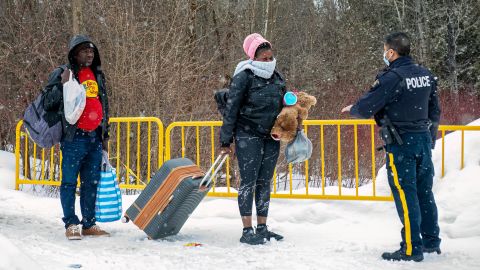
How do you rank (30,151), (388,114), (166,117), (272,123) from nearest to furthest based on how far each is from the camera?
1. (388,114)
2. (272,123)
3. (30,151)
4. (166,117)

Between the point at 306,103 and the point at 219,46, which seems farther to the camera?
the point at 219,46

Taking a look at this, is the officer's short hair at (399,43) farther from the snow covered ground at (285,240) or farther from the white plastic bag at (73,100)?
the white plastic bag at (73,100)

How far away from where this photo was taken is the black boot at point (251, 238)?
609 cm

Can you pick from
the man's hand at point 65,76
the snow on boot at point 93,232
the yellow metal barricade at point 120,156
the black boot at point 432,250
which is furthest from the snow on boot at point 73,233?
the yellow metal barricade at point 120,156

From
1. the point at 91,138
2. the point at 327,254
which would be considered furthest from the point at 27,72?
the point at 327,254

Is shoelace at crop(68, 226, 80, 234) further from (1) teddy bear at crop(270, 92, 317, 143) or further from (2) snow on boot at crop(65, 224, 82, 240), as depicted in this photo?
(1) teddy bear at crop(270, 92, 317, 143)

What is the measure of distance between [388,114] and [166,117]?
724 cm

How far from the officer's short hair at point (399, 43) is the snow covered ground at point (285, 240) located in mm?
1735

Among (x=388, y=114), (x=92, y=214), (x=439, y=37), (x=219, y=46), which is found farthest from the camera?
(x=439, y=37)

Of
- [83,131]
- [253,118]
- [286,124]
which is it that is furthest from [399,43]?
[83,131]

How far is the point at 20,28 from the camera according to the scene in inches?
508

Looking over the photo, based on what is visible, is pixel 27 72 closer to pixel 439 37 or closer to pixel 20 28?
pixel 20 28

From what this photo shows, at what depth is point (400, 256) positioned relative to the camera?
532 centimetres

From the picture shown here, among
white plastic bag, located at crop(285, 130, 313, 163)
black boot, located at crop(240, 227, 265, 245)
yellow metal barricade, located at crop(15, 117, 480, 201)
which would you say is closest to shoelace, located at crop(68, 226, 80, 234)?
black boot, located at crop(240, 227, 265, 245)
